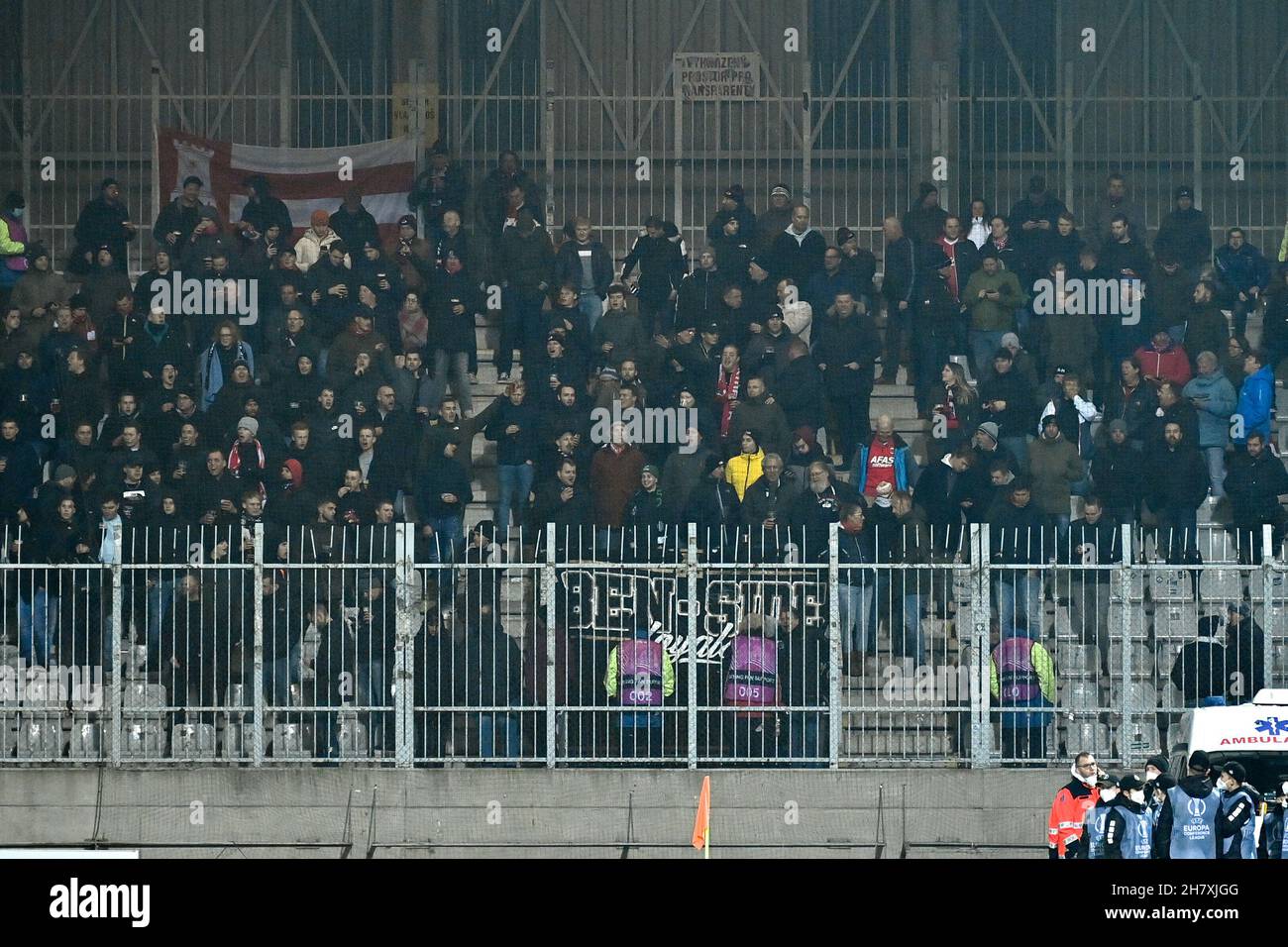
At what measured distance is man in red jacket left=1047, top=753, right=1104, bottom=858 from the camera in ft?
54.3

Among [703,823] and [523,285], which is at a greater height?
[523,285]

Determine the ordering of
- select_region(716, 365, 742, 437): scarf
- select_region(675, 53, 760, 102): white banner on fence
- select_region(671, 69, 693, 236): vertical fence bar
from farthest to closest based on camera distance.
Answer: select_region(675, 53, 760, 102): white banner on fence
select_region(671, 69, 693, 236): vertical fence bar
select_region(716, 365, 742, 437): scarf

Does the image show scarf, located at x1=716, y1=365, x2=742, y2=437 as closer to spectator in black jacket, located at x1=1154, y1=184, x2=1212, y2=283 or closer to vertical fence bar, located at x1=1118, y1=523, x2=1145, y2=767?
spectator in black jacket, located at x1=1154, y1=184, x2=1212, y2=283

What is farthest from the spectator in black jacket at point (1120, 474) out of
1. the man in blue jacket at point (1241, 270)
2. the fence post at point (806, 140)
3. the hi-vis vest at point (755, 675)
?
the fence post at point (806, 140)

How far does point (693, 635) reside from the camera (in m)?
18.1

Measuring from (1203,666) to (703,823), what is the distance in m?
3.79

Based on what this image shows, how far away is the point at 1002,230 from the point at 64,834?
10.2 metres

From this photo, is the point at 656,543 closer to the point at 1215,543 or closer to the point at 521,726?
the point at 521,726

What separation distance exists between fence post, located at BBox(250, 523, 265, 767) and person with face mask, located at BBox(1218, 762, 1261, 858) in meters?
6.65

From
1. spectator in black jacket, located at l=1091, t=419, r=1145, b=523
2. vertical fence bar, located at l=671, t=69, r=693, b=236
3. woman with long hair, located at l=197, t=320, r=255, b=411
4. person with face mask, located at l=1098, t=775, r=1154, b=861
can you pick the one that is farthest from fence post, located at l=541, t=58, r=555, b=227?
person with face mask, located at l=1098, t=775, r=1154, b=861

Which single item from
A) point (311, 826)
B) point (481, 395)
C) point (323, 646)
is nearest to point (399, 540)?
point (323, 646)

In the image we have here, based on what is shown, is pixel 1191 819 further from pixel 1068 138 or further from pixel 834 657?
pixel 1068 138

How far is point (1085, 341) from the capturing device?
882 inches

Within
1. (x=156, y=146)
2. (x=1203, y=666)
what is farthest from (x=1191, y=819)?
(x=156, y=146)
